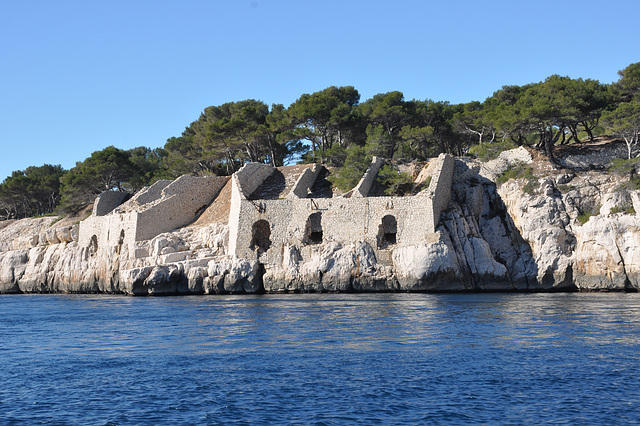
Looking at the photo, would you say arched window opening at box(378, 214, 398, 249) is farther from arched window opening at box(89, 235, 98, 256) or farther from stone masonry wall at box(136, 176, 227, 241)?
arched window opening at box(89, 235, 98, 256)

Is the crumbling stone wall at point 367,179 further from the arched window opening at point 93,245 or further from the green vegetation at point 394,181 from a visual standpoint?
the arched window opening at point 93,245

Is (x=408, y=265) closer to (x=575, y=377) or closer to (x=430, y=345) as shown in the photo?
(x=430, y=345)

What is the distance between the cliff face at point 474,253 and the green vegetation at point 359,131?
2018mm

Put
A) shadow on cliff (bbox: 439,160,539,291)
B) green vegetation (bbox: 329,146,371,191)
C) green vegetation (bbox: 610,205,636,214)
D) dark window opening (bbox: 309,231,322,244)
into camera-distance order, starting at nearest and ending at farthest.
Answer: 1. green vegetation (bbox: 610,205,636,214)
2. shadow on cliff (bbox: 439,160,539,291)
3. dark window opening (bbox: 309,231,322,244)
4. green vegetation (bbox: 329,146,371,191)

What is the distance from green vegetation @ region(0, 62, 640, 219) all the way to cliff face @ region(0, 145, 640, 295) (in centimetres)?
202

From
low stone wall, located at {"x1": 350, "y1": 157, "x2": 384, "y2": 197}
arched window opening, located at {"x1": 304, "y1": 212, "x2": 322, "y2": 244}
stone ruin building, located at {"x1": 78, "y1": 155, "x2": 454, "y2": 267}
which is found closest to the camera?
stone ruin building, located at {"x1": 78, "y1": 155, "x2": 454, "y2": 267}

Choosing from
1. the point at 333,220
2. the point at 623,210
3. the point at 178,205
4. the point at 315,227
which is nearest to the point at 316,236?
the point at 315,227

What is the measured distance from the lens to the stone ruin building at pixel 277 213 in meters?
35.6

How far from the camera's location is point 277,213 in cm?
3759

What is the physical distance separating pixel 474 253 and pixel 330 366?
22.2 metres

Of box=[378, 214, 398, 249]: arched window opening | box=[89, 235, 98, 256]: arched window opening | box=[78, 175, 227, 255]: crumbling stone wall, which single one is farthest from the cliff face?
box=[89, 235, 98, 256]: arched window opening

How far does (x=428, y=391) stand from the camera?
12500 millimetres

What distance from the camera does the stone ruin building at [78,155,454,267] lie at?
35.6m

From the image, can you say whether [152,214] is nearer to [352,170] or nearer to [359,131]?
[352,170]
